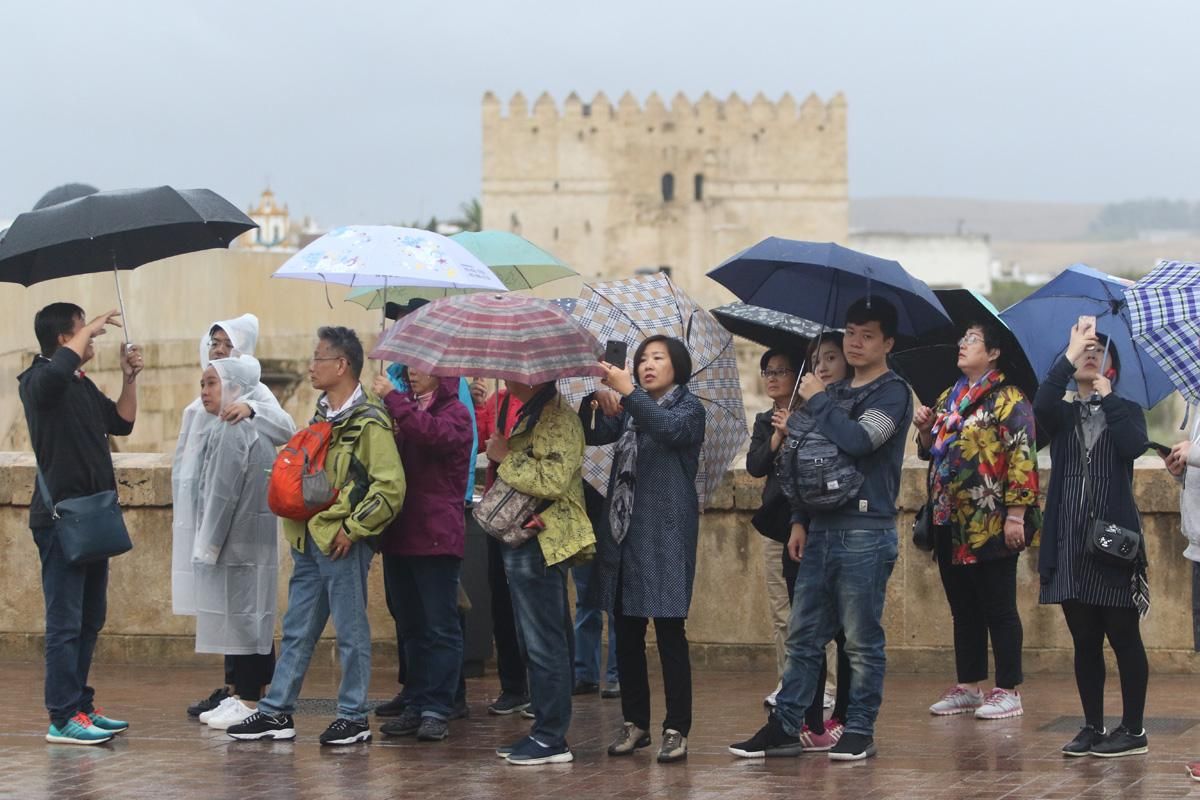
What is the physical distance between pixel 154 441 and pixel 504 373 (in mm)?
15176

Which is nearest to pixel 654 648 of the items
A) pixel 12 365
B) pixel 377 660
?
pixel 377 660

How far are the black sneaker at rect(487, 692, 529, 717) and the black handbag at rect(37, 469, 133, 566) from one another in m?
1.74

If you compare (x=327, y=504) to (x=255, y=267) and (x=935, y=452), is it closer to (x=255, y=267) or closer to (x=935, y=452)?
(x=935, y=452)

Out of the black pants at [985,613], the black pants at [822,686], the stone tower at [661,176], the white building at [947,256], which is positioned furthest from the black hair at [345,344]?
the white building at [947,256]

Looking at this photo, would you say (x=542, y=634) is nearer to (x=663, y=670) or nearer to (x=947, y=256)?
(x=663, y=670)

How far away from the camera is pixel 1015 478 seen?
318 inches

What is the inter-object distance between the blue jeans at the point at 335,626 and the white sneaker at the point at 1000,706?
2.49 m

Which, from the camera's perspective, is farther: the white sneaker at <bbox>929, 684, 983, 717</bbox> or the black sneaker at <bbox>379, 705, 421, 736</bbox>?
the white sneaker at <bbox>929, 684, 983, 717</bbox>

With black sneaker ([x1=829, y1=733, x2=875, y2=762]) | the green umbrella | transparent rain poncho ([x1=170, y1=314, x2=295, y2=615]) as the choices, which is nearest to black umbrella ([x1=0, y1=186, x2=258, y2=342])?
transparent rain poncho ([x1=170, y1=314, x2=295, y2=615])

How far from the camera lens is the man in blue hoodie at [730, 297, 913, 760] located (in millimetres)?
7414

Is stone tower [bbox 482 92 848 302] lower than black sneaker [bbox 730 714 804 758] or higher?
higher

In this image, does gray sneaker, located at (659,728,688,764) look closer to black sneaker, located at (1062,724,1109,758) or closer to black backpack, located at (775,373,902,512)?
black backpack, located at (775,373,902,512)

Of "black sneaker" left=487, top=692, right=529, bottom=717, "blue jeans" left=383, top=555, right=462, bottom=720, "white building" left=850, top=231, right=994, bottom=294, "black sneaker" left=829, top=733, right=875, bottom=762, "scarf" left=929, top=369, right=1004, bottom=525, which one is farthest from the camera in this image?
"white building" left=850, top=231, right=994, bottom=294

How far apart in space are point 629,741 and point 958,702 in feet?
5.30
